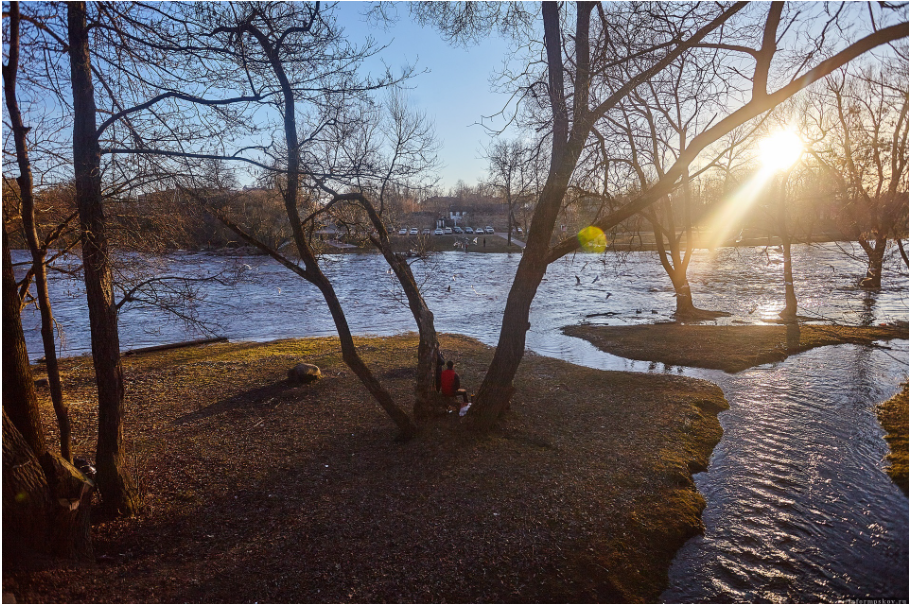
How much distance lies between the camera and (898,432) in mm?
9453

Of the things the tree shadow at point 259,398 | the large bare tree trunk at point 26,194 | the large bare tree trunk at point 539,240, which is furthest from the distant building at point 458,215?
the large bare tree trunk at point 26,194

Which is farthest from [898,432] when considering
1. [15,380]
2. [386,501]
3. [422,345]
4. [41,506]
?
[15,380]

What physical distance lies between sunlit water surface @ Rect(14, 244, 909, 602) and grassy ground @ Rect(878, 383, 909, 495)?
189 mm

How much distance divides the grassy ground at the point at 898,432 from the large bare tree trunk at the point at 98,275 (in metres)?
10.5

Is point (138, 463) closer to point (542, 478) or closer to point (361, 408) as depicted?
point (361, 408)

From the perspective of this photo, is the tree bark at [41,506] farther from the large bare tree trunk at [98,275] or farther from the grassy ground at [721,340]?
the grassy ground at [721,340]

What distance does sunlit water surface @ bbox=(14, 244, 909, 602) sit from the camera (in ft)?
18.8

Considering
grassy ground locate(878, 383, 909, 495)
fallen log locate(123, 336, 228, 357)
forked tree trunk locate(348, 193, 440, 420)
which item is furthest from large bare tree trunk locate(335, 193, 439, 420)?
fallen log locate(123, 336, 228, 357)

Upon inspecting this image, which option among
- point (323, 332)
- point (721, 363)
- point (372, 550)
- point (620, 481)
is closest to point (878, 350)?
point (721, 363)

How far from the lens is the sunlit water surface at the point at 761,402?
5738 millimetres

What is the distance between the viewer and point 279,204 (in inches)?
305

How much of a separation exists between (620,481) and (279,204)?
6.42 m

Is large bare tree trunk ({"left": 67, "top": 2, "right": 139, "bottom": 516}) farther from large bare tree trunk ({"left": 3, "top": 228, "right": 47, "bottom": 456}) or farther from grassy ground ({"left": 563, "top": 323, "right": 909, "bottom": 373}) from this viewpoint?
grassy ground ({"left": 563, "top": 323, "right": 909, "bottom": 373})

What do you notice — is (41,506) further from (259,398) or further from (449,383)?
(259,398)
